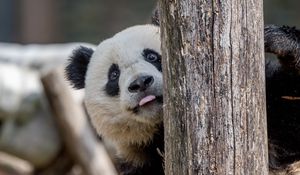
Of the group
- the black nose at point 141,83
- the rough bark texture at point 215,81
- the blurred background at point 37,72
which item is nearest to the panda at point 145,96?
the black nose at point 141,83

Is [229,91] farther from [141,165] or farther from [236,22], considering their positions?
[141,165]

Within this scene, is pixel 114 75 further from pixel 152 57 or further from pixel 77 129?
pixel 77 129

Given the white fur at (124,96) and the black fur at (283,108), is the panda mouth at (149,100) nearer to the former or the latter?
the white fur at (124,96)

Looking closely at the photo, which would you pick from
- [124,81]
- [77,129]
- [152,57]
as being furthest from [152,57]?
[77,129]

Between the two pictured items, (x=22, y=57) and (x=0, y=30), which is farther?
(x=0, y=30)

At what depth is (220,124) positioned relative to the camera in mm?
2619

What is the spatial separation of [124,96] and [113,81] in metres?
0.29

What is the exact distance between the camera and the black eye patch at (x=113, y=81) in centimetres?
368

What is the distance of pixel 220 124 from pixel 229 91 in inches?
4.7

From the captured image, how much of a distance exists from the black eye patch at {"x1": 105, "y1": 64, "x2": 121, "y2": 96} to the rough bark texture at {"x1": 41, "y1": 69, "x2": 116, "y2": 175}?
3.08 meters

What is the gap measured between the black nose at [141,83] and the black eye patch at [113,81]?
34 centimetres

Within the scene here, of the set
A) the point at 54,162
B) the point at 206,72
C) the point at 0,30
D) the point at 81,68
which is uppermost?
the point at 206,72

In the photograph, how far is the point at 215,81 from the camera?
2611mm

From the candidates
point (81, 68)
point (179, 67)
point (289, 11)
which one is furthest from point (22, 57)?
point (179, 67)
